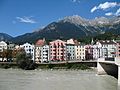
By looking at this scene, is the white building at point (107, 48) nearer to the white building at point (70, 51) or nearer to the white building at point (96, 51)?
the white building at point (96, 51)

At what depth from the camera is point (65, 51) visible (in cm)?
12569

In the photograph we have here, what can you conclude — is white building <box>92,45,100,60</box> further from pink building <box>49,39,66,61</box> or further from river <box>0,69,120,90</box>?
river <box>0,69,120,90</box>

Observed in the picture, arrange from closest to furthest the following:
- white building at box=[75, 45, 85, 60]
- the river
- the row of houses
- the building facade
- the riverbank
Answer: the river < the riverbank < the row of houses < the building facade < white building at box=[75, 45, 85, 60]

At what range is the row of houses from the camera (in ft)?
405

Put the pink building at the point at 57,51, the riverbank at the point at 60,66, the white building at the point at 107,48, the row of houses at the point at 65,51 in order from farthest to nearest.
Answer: the white building at the point at 107,48
the row of houses at the point at 65,51
the pink building at the point at 57,51
the riverbank at the point at 60,66

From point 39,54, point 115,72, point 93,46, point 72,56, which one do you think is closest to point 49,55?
point 39,54

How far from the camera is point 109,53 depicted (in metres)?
134

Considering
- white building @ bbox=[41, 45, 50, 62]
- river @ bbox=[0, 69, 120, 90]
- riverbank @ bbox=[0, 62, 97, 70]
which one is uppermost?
white building @ bbox=[41, 45, 50, 62]

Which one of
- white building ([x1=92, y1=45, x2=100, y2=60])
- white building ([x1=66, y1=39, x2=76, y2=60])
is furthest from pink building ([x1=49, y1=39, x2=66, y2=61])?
white building ([x1=92, y1=45, x2=100, y2=60])

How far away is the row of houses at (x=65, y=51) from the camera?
124 meters

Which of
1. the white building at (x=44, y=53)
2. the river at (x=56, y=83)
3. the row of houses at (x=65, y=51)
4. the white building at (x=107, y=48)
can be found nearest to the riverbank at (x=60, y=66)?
the row of houses at (x=65, y=51)

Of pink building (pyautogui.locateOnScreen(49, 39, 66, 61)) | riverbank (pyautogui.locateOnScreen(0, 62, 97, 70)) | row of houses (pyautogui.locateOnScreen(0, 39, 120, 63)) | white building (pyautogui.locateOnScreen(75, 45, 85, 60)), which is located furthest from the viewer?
white building (pyautogui.locateOnScreen(75, 45, 85, 60))

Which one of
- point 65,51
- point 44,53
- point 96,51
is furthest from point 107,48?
point 44,53

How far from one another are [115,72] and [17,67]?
35.3 m
